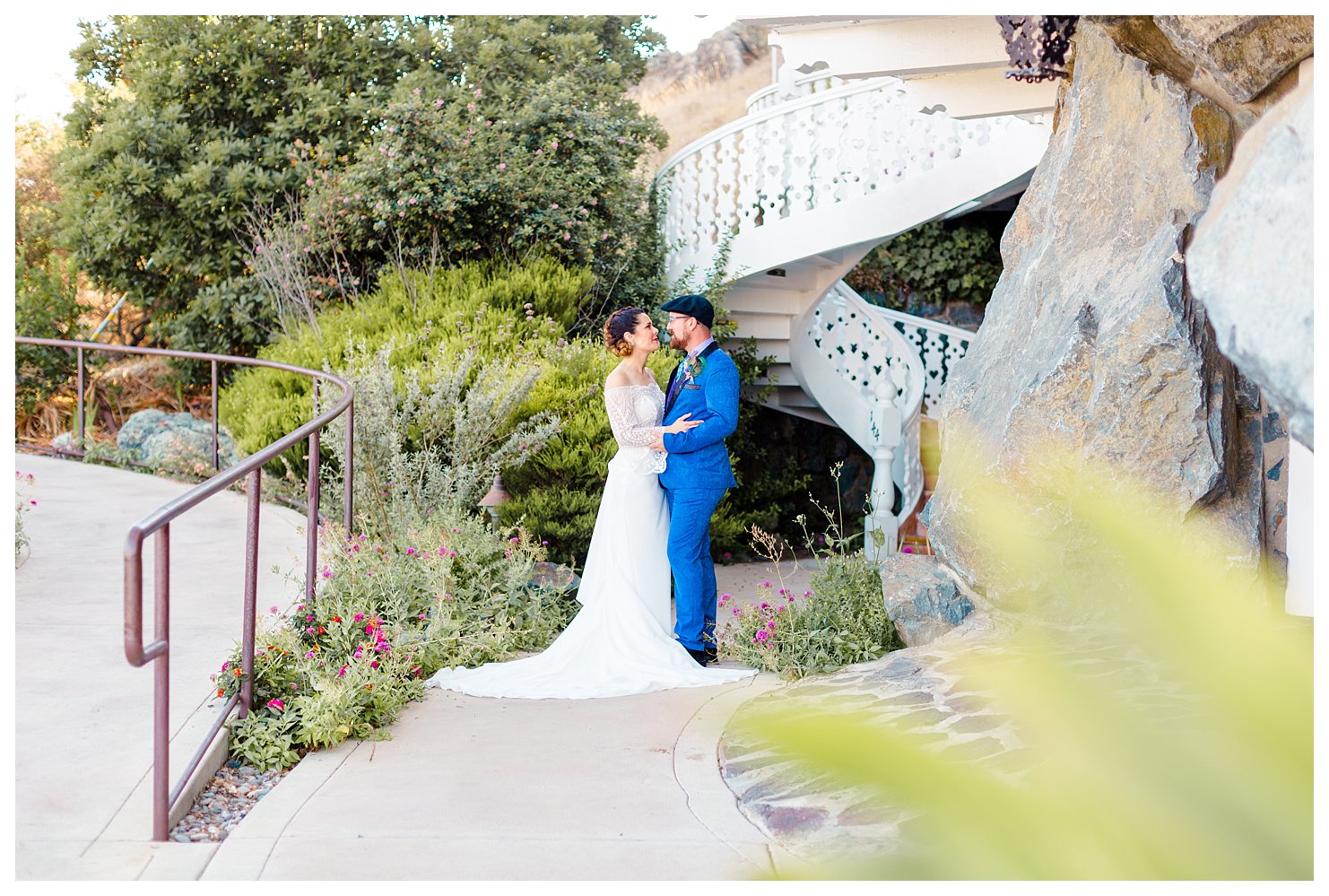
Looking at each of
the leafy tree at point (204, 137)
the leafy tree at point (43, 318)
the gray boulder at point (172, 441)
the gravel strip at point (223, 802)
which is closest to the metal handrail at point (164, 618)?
the gravel strip at point (223, 802)

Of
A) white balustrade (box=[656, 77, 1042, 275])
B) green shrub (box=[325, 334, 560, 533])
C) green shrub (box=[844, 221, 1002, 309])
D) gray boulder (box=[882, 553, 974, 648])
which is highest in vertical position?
white balustrade (box=[656, 77, 1042, 275])

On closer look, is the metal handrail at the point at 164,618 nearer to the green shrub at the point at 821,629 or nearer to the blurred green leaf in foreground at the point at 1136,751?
the green shrub at the point at 821,629

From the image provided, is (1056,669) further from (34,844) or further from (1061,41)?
(1061,41)

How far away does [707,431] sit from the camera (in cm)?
543

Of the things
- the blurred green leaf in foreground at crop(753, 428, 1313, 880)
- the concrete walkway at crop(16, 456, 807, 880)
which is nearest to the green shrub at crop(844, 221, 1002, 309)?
the concrete walkway at crop(16, 456, 807, 880)

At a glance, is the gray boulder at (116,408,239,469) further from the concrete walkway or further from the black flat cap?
the black flat cap

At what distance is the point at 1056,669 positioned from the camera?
787mm

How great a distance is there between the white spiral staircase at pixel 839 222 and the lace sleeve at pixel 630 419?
13.4ft

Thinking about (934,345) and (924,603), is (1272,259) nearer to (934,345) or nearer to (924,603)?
(924,603)

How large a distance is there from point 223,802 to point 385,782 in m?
0.46

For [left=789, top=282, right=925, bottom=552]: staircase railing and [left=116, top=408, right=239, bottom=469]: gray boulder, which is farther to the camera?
[left=789, top=282, right=925, bottom=552]: staircase railing

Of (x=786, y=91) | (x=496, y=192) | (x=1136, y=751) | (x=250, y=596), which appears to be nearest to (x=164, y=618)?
(x=250, y=596)

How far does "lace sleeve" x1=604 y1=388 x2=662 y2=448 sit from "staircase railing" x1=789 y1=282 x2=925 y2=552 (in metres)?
5.77

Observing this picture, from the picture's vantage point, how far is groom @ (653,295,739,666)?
5473mm
